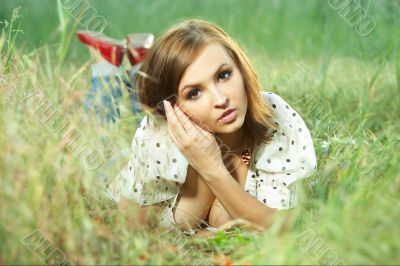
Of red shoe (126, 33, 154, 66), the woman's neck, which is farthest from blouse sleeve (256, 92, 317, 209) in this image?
red shoe (126, 33, 154, 66)

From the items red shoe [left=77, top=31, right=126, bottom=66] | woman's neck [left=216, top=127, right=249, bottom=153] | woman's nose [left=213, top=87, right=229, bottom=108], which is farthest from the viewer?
red shoe [left=77, top=31, right=126, bottom=66]

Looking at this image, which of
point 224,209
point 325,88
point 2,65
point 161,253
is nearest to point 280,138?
point 224,209

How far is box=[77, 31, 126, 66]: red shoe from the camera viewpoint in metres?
3.13

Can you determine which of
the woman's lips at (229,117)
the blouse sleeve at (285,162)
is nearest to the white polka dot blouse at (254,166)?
the blouse sleeve at (285,162)

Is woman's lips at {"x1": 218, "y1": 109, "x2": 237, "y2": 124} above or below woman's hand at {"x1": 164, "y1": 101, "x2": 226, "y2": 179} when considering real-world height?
above

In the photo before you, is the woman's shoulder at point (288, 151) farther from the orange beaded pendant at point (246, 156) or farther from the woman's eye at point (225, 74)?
the woman's eye at point (225, 74)

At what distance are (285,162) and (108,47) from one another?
134 centimetres

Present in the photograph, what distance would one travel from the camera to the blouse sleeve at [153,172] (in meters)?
2.08

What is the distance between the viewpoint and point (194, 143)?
2.05 m

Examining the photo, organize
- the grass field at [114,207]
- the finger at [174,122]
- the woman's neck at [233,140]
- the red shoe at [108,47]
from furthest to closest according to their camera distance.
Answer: the red shoe at [108,47] < the woman's neck at [233,140] < the finger at [174,122] < the grass field at [114,207]

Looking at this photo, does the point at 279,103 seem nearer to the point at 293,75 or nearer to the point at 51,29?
the point at 293,75

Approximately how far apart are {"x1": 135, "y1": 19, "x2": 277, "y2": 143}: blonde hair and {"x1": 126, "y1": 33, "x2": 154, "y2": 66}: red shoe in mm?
934

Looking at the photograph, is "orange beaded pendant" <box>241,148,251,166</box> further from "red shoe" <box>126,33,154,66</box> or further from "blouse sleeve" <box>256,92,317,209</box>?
"red shoe" <box>126,33,154,66</box>

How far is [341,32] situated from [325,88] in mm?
892
